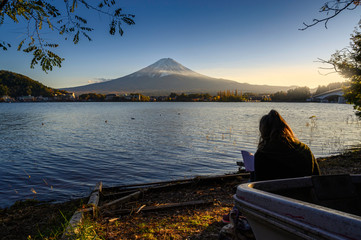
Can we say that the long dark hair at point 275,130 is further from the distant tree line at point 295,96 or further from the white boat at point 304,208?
the distant tree line at point 295,96

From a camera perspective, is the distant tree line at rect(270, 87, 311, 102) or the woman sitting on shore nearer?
the woman sitting on shore

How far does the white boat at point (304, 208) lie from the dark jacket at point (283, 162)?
52 centimetres

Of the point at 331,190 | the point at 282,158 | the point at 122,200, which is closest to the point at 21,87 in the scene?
the point at 122,200

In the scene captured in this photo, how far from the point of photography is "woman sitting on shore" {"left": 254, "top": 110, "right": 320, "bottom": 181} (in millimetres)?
3172

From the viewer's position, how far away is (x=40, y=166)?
12.7 m

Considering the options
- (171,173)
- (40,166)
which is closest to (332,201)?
(171,173)

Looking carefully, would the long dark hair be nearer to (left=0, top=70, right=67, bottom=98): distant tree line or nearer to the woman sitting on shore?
the woman sitting on shore

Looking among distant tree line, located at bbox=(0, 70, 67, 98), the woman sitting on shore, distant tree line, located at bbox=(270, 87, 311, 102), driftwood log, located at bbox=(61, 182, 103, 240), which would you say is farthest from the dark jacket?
distant tree line, located at bbox=(270, 87, 311, 102)

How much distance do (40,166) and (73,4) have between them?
443 inches

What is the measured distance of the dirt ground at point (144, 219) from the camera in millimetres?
4395

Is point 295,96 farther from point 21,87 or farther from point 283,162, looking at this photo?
point 21,87

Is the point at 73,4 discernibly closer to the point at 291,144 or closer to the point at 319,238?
the point at 291,144

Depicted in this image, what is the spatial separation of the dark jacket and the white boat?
518mm

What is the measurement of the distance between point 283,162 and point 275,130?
47 centimetres
